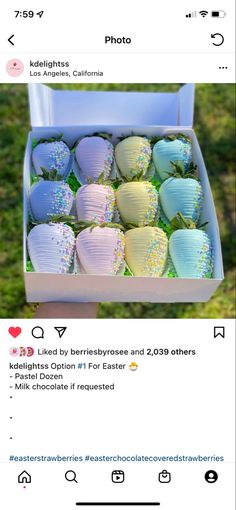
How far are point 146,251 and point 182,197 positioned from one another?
146 mm

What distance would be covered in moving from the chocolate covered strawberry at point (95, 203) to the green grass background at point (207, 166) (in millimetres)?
561

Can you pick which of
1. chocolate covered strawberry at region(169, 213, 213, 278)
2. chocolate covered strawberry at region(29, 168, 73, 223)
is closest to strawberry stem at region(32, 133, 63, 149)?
chocolate covered strawberry at region(29, 168, 73, 223)

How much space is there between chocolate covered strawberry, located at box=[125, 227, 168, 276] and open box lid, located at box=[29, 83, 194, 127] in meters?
0.39

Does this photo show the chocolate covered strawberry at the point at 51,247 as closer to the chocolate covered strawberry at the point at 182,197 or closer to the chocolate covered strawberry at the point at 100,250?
the chocolate covered strawberry at the point at 100,250
